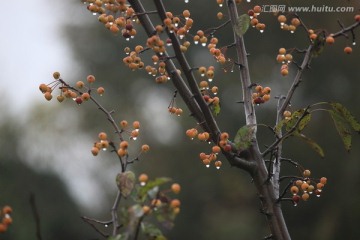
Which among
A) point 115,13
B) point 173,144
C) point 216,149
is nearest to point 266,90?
point 216,149

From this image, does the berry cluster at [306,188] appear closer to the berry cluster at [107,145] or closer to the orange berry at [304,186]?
the orange berry at [304,186]

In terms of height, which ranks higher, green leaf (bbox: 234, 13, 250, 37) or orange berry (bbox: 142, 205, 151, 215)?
green leaf (bbox: 234, 13, 250, 37)

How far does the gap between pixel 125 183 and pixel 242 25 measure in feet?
1.80

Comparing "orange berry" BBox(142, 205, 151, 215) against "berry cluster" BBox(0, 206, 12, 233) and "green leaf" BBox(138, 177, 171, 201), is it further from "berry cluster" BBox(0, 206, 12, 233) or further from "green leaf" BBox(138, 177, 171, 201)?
"berry cluster" BBox(0, 206, 12, 233)

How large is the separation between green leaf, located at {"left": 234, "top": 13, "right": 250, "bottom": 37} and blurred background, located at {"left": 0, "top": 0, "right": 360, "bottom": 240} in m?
8.47

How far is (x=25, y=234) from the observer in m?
9.27

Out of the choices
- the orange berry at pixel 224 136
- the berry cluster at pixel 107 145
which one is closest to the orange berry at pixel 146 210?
the berry cluster at pixel 107 145

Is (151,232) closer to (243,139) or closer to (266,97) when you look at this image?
(243,139)

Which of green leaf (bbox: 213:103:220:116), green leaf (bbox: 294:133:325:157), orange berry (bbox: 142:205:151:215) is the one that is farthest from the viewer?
green leaf (bbox: 213:103:220:116)

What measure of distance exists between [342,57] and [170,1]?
4.29m

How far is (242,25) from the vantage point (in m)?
1.41

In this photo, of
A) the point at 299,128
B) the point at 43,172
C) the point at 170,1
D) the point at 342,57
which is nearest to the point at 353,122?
the point at 299,128

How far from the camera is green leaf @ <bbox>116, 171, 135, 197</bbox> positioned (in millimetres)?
1042

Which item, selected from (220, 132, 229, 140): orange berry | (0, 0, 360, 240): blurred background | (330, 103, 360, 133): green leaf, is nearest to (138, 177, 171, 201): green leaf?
(220, 132, 229, 140): orange berry
